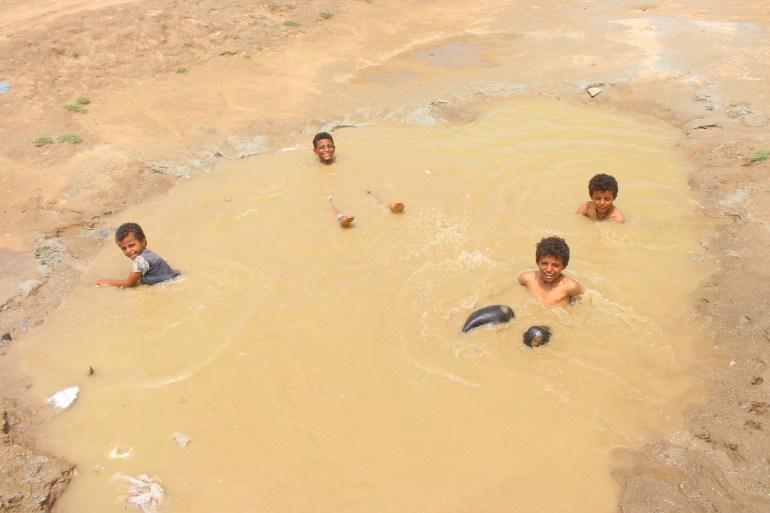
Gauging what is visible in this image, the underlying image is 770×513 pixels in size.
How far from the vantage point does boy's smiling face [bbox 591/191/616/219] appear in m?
5.57

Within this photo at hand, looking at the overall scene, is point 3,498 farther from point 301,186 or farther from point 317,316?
point 301,186

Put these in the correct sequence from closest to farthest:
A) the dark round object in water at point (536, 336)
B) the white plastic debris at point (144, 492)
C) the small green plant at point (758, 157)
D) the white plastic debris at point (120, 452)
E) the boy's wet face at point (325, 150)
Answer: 1. the white plastic debris at point (144, 492)
2. the white plastic debris at point (120, 452)
3. the dark round object in water at point (536, 336)
4. the small green plant at point (758, 157)
5. the boy's wet face at point (325, 150)

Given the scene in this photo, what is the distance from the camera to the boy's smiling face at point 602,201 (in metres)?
5.57

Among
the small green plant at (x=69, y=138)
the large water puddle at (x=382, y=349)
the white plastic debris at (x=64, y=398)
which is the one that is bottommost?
the large water puddle at (x=382, y=349)

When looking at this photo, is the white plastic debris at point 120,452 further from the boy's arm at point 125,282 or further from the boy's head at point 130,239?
the boy's head at point 130,239

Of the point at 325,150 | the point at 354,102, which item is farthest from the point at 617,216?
the point at 354,102

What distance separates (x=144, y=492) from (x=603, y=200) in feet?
16.2

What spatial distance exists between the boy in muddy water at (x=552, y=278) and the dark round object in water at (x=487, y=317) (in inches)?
18.0

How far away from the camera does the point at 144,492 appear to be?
3.29 meters

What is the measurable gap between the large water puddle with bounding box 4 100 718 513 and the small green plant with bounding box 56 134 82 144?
6.41ft

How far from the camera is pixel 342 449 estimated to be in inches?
139

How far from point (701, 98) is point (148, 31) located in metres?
10.5

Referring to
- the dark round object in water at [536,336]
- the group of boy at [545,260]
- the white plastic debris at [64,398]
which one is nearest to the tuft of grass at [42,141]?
the group of boy at [545,260]

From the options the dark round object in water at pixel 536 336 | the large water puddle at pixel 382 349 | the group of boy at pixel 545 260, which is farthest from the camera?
the group of boy at pixel 545 260
